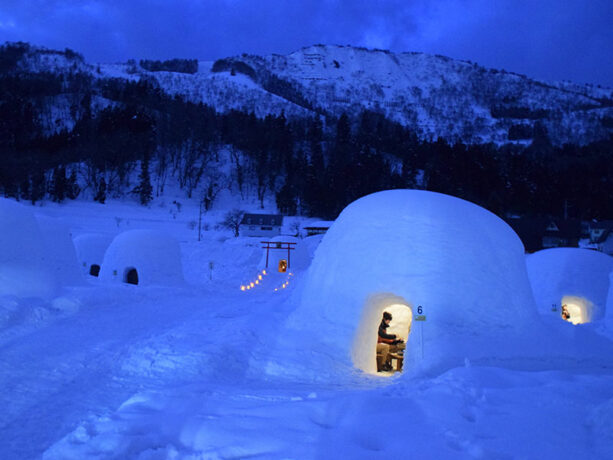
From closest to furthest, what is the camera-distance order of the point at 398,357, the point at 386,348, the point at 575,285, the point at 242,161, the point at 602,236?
the point at 398,357 < the point at 386,348 < the point at 575,285 < the point at 602,236 < the point at 242,161

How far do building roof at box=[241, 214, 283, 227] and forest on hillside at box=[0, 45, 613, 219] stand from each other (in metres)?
6.20

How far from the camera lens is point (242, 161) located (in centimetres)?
5716

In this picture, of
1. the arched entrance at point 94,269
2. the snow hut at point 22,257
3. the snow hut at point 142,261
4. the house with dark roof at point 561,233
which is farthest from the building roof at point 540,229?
the snow hut at point 22,257

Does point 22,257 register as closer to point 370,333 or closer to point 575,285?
point 370,333

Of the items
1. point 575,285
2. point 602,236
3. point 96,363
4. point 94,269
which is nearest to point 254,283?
point 94,269

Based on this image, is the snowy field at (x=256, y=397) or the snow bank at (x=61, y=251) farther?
the snow bank at (x=61, y=251)

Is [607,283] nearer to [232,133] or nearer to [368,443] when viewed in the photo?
[368,443]

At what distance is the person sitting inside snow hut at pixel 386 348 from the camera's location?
31.9 feet

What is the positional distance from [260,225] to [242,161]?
19941 mm

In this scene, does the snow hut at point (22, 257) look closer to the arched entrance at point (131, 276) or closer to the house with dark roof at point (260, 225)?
the arched entrance at point (131, 276)

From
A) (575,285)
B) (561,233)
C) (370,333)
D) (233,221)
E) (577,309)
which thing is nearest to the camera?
(370,333)

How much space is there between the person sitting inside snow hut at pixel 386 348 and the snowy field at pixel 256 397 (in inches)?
93.8

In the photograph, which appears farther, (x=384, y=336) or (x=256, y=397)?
(x=384, y=336)

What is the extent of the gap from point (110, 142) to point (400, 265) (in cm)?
5141
